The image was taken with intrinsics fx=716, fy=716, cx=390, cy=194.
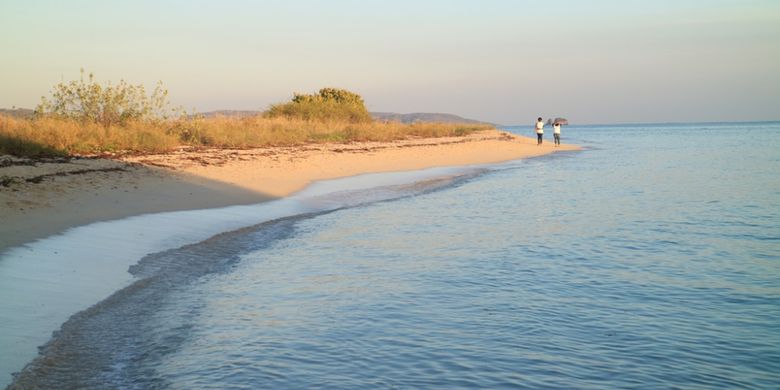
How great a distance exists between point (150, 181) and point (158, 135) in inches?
335

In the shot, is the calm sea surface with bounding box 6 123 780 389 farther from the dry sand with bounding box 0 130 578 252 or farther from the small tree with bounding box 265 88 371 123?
the small tree with bounding box 265 88 371 123

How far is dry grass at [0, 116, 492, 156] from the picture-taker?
2002 centimetres

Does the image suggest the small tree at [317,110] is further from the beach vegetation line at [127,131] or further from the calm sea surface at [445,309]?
the calm sea surface at [445,309]

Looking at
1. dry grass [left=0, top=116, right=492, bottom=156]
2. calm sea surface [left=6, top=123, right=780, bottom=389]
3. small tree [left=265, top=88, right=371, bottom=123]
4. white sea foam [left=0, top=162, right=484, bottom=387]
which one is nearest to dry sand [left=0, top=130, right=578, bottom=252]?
white sea foam [left=0, top=162, right=484, bottom=387]

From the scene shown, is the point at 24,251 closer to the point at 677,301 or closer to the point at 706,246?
the point at 677,301

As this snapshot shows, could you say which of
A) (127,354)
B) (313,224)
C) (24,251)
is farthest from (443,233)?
(127,354)

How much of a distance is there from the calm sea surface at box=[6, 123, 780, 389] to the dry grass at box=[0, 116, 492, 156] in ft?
31.8

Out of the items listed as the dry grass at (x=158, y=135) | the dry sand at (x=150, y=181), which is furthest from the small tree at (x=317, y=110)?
the dry sand at (x=150, y=181)

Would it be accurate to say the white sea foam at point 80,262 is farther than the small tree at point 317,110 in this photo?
No

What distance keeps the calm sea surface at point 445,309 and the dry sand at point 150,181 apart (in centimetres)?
243

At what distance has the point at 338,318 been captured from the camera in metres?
7.44

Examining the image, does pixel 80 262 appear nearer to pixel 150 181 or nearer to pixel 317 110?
pixel 150 181

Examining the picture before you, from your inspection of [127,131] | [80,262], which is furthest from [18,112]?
[80,262]

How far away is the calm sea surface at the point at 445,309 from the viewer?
5.75 m
